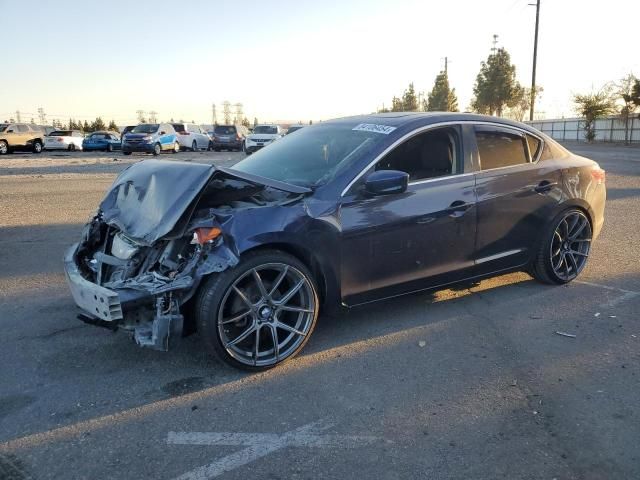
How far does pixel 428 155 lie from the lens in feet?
14.4

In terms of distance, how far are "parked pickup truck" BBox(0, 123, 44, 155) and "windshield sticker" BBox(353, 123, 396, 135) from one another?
29.3m

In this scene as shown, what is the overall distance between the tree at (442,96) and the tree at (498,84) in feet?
17.3

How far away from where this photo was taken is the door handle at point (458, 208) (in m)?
4.26

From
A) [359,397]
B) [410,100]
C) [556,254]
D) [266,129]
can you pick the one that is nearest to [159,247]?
[359,397]

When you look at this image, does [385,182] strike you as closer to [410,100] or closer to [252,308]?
[252,308]

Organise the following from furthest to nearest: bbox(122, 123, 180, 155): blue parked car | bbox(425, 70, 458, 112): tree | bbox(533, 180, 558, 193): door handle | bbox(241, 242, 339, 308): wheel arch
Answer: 1. bbox(425, 70, 458, 112): tree
2. bbox(122, 123, 180, 155): blue parked car
3. bbox(533, 180, 558, 193): door handle
4. bbox(241, 242, 339, 308): wheel arch

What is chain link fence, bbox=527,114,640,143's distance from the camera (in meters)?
42.7

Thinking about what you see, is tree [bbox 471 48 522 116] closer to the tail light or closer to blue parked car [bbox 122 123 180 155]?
blue parked car [bbox 122 123 180 155]

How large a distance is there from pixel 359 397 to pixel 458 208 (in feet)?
6.06

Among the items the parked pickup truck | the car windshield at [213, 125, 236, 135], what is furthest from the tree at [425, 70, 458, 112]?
the parked pickup truck

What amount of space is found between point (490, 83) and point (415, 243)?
54.2 metres

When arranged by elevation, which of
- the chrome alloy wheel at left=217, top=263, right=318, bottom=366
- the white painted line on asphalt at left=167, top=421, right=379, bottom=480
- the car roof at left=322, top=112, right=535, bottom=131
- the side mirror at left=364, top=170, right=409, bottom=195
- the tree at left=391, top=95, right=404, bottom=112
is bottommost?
the white painted line on asphalt at left=167, top=421, right=379, bottom=480

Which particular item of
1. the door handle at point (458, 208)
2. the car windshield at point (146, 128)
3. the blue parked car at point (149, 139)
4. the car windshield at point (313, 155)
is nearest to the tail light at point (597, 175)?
the door handle at point (458, 208)

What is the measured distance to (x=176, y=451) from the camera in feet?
8.80
